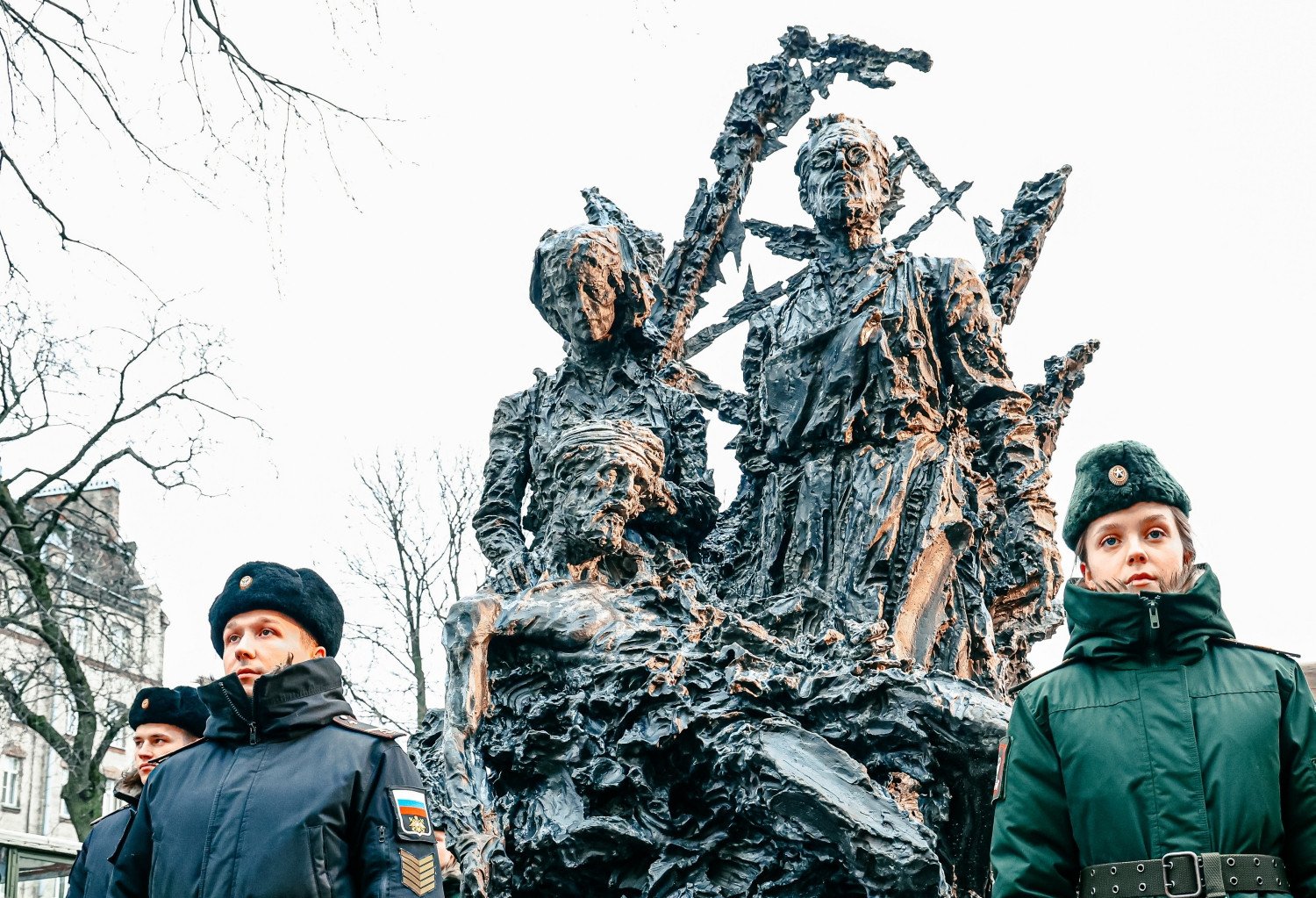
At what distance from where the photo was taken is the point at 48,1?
18.2 feet

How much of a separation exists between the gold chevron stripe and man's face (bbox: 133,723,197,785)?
2080mm

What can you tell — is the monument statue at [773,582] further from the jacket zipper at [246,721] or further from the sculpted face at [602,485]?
the jacket zipper at [246,721]

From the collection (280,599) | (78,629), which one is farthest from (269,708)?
(78,629)

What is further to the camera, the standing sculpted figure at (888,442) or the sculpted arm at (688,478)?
the sculpted arm at (688,478)

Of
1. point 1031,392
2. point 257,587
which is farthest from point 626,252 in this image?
point 257,587

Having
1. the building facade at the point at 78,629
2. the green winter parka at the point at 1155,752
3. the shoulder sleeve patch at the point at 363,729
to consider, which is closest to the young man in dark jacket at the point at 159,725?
the shoulder sleeve patch at the point at 363,729

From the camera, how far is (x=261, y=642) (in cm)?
389

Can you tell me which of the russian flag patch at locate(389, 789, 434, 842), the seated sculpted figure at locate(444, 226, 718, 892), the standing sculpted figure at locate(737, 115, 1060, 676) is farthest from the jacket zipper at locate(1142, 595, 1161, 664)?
the standing sculpted figure at locate(737, 115, 1060, 676)

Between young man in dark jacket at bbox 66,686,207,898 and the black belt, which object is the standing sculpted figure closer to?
young man in dark jacket at bbox 66,686,207,898

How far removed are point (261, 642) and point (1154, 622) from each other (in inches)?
83.5

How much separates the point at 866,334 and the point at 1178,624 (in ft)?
13.4

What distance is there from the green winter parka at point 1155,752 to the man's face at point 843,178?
4417 millimetres

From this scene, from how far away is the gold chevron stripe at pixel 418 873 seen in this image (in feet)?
11.6

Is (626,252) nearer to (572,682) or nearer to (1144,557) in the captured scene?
(572,682)
